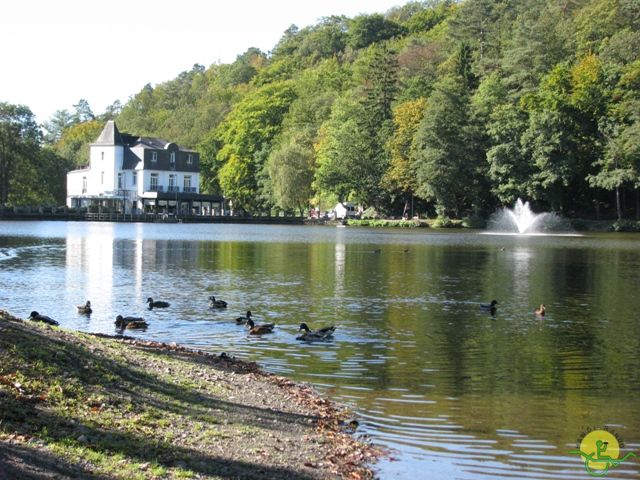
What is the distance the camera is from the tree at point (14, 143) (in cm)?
11156

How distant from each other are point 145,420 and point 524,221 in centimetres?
8689

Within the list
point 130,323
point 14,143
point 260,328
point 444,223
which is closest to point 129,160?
point 14,143

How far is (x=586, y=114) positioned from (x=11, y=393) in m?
89.5

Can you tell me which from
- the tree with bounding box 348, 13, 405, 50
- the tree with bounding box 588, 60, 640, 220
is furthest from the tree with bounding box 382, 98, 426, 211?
the tree with bounding box 348, 13, 405, 50

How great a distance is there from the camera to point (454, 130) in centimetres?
9588

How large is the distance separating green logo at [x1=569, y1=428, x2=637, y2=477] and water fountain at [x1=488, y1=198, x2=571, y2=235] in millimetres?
76595

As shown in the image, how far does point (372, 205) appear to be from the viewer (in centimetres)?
11825

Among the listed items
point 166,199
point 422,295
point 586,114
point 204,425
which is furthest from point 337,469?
point 166,199

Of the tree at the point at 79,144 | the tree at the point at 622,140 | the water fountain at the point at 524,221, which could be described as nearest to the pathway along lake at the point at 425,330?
the tree at the point at 622,140

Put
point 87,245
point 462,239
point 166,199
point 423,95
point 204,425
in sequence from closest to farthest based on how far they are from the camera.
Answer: point 204,425 < point 87,245 < point 462,239 < point 423,95 < point 166,199

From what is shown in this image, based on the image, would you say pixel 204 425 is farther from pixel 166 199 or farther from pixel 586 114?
pixel 166 199

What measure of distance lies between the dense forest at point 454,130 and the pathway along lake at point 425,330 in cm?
4198

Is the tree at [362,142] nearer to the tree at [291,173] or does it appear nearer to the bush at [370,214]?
the bush at [370,214]

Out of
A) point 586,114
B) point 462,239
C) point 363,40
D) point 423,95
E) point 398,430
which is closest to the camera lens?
point 398,430
